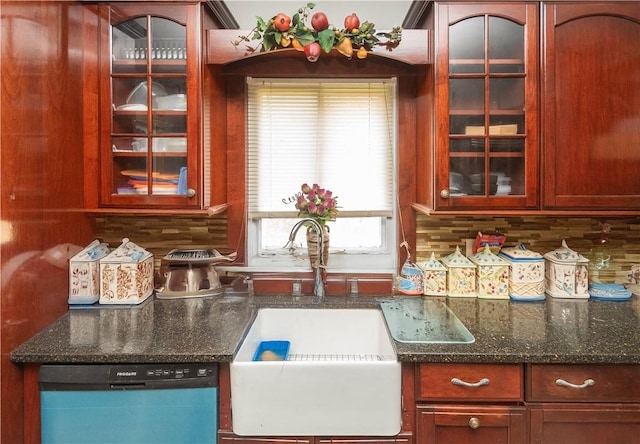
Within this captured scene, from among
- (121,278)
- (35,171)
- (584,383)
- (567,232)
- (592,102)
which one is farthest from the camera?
(567,232)

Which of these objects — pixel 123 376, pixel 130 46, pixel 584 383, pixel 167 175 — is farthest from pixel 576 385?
pixel 130 46

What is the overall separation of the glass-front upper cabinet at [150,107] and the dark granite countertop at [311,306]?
445 mm

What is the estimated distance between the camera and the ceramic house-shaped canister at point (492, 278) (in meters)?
A: 1.92

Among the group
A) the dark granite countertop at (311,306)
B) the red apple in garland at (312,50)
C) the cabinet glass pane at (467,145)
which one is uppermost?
the red apple in garland at (312,50)

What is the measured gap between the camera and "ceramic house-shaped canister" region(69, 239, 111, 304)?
1.77 metres

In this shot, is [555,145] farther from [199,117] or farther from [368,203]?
[199,117]

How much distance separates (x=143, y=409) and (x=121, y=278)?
62 centimetres

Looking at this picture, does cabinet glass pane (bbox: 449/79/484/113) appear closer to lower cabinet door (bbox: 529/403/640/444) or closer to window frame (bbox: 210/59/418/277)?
window frame (bbox: 210/59/418/277)

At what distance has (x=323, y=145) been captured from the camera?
2.13 metres

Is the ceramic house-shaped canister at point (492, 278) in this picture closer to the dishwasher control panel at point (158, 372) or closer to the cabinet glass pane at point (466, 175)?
the cabinet glass pane at point (466, 175)

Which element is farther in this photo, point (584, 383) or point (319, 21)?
point (319, 21)

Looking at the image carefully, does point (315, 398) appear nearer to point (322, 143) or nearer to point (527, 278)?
point (527, 278)

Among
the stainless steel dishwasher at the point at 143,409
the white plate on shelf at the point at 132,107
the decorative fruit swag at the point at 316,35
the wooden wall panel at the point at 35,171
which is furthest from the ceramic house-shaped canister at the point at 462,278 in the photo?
the wooden wall panel at the point at 35,171

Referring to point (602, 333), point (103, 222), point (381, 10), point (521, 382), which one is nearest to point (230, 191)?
point (103, 222)
